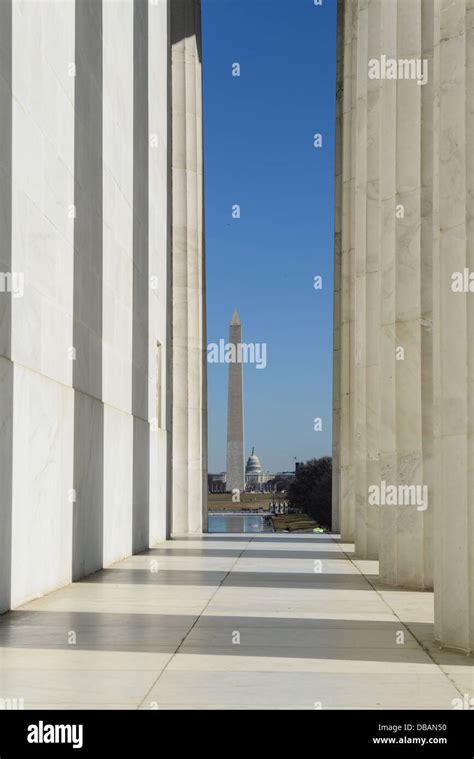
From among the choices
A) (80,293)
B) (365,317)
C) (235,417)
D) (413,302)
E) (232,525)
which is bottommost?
(232,525)

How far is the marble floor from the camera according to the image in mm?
10406

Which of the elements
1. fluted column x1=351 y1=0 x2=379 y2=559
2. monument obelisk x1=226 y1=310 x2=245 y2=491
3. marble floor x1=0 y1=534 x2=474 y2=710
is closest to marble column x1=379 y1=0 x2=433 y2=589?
marble floor x1=0 y1=534 x2=474 y2=710

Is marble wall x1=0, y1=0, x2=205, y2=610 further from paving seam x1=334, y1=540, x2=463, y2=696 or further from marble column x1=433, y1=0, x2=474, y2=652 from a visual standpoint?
marble column x1=433, y1=0, x2=474, y2=652

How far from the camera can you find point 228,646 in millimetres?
13672

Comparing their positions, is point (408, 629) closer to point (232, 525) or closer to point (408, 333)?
point (408, 333)

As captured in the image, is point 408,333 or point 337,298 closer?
point 408,333

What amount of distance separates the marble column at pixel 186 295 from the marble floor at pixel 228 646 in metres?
20.3

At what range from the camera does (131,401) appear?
31.8 meters

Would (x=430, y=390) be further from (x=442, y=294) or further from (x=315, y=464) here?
(x=315, y=464)

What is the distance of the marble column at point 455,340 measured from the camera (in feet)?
44.4

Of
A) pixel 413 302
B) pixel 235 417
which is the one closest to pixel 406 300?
pixel 413 302

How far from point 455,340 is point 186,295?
3213cm

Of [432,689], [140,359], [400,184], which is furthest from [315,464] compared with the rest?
[432,689]
